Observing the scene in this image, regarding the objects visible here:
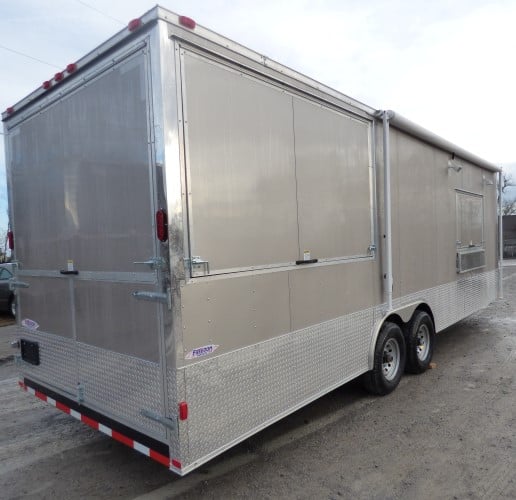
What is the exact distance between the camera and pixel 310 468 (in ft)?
10.8

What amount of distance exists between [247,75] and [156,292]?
5.35ft

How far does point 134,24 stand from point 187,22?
315 mm

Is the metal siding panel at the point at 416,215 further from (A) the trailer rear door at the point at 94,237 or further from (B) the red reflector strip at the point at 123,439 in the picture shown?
(B) the red reflector strip at the point at 123,439

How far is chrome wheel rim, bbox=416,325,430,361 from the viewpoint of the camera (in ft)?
→ 18.0

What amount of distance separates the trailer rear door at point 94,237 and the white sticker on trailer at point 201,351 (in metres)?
0.22

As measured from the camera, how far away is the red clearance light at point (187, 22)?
8.45 feet

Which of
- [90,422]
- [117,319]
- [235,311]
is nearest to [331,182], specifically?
[235,311]

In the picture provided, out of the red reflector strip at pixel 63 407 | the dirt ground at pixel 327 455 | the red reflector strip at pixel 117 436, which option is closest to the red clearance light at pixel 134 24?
the red reflector strip at pixel 117 436

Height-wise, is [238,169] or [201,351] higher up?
[238,169]

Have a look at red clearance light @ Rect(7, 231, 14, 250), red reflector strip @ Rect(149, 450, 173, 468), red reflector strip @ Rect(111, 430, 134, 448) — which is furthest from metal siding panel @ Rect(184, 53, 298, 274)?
red clearance light @ Rect(7, 231, 14, 250)

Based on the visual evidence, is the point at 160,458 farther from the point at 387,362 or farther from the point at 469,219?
the point at 469,219

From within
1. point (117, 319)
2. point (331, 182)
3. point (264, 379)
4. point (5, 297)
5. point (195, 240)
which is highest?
point (331, 182)

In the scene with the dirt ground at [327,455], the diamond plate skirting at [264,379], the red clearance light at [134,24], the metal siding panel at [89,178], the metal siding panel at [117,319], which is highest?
the red clearance light at [134,24]

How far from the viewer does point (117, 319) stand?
298cm
